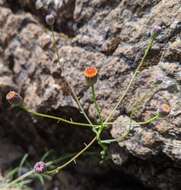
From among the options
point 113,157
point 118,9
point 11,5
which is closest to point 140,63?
point 118,9

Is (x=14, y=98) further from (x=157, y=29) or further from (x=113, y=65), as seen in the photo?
(x=157, y=29)

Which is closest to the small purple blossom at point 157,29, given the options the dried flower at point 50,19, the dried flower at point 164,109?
the dried flower at point 164,109

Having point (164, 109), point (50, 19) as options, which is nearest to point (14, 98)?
point (50, 19)

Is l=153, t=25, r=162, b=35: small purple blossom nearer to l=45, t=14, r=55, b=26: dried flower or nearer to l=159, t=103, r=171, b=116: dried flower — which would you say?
l=159, t=103, r=171, b=116: dried flower

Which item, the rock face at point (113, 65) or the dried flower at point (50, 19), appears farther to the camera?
the dried flower at point (50, 19)

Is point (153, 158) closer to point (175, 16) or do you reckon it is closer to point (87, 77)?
point (87, 77)

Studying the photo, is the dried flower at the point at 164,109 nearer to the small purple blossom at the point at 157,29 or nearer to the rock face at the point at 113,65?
the rock face at the point at 113,65

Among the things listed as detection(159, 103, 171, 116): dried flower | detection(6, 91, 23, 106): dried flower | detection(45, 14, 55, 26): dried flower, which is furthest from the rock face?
detection(6, 91, 23, 106): dried flower

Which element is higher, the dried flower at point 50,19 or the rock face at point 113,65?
the dried flower at point 50,19
